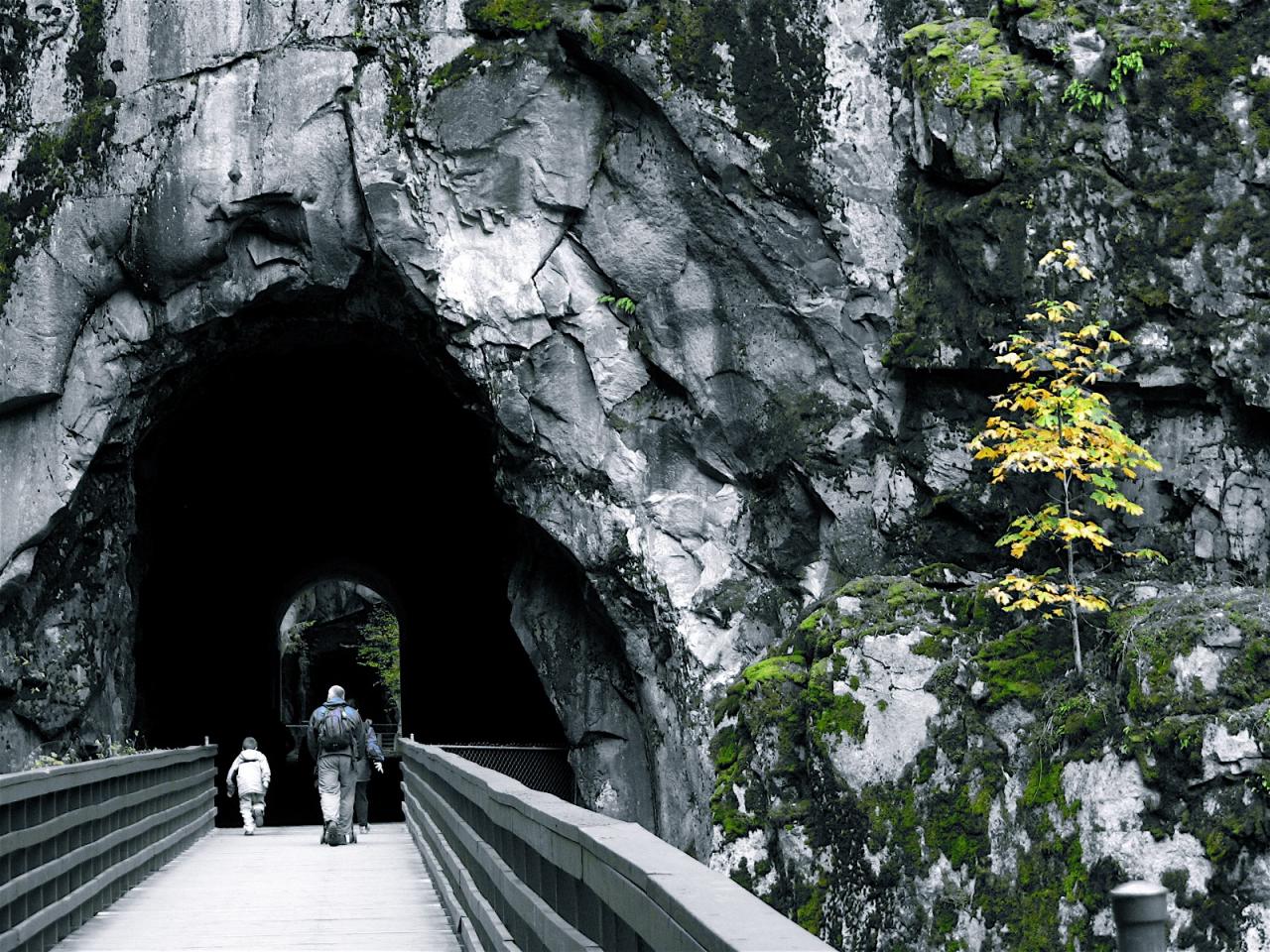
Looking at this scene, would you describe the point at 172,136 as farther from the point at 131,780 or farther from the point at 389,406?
the point at 131,780

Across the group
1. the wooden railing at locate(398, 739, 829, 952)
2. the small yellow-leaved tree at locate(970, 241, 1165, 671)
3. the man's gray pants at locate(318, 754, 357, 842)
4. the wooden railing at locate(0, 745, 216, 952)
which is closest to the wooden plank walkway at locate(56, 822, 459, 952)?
the wooden railing at locate(0, 745, 216, 952)

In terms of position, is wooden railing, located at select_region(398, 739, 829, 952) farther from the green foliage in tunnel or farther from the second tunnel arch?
the green foliage in tunnel

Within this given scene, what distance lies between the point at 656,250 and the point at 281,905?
442 inches

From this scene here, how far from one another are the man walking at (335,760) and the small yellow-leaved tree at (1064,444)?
22.5 ft

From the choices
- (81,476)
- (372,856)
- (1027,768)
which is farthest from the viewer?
(81,476)

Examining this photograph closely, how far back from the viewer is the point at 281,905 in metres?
9.27

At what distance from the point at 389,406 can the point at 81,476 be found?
8.13 meters

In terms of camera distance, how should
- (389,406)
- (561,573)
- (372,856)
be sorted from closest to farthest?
(372,856) < (561,573) < (389,406)

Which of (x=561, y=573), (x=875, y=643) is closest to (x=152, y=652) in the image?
(x=561, y=573)

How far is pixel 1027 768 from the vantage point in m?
14.4

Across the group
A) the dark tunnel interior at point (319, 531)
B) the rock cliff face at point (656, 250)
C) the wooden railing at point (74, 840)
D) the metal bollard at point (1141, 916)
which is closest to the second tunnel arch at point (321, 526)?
the dark tunnel interior at point (319, 531)

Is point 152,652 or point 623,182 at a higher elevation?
point 623,182

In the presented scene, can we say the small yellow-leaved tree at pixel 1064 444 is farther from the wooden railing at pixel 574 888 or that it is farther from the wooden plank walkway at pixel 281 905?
the wooden railing at pixel 574 888

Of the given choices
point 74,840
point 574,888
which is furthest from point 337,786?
point 574,888
